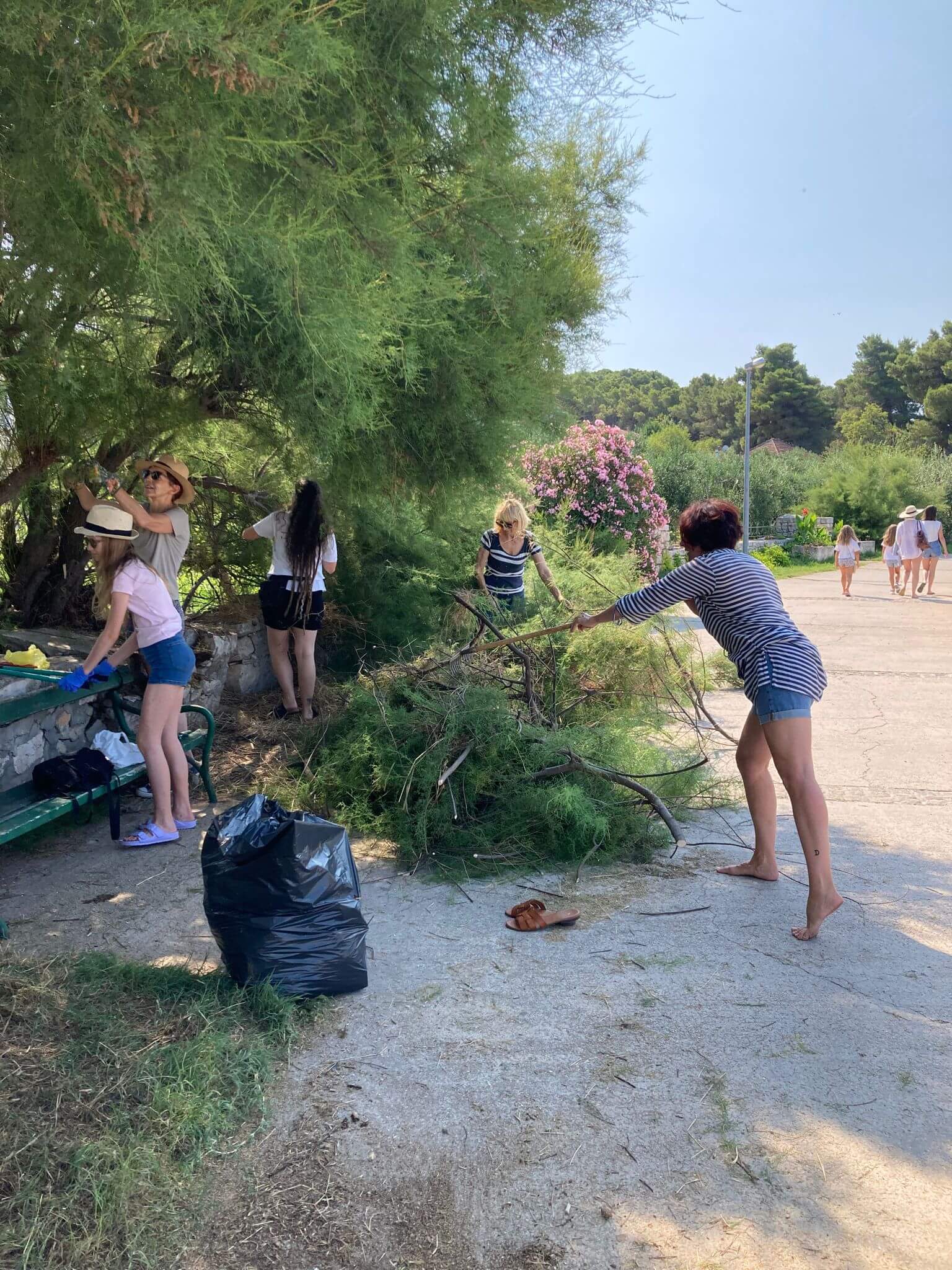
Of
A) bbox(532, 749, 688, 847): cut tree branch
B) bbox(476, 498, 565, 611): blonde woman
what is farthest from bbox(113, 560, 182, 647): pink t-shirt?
bbox(476, 498, 565, 611): blonde woman

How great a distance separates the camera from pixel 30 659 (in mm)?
5152

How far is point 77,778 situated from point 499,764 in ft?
6.95

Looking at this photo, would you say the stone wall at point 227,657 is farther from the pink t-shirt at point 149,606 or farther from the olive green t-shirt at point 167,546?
the pink t-shirt at point 149,606

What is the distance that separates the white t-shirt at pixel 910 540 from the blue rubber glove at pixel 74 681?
54.5 feet

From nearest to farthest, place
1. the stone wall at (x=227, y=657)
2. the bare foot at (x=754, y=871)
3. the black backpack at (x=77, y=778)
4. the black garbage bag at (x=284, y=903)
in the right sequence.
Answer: the black garbage bag at (x=284, y=903), the bare foot at (x=754, y=871), the black backpack at (x=77, y=778), the stone wall at (x=227, y=657)

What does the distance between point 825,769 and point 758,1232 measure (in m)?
4.65

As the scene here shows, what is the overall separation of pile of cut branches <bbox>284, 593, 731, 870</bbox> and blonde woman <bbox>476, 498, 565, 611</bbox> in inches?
49.1

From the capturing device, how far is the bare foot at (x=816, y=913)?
13.1 ft

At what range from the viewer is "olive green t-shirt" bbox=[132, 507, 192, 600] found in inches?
217

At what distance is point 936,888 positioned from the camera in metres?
4.56

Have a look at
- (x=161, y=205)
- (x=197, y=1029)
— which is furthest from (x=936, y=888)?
(x=161, y=205)

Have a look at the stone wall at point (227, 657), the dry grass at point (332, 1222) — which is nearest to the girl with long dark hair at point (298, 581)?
the stone wall at point (227, 657)

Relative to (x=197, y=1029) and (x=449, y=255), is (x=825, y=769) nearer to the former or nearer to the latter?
(x=449, y=255)

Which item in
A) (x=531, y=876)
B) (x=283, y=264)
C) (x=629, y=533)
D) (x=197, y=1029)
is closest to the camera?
Answer: (x=197, y=1029)
